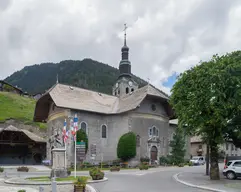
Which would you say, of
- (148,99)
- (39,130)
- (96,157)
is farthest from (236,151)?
(39,130)

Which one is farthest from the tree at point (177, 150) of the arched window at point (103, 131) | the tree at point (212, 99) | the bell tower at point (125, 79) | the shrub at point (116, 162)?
the tree at point (212, 99)

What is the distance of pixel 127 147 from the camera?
40.9 metres

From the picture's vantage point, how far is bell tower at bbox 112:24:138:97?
187ft

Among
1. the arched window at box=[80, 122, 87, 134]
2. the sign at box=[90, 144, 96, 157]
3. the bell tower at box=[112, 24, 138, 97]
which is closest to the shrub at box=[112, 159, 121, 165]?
the sign at box=[90, 144, 96, 157]

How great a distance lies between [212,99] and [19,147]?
42.8m

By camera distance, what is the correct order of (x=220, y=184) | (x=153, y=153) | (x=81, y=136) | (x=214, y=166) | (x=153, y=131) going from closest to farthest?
(x=220, y=184)
(x=214, y=166)
(x=81, y=136)
(x=153, y=153)
(x=153, y=131)

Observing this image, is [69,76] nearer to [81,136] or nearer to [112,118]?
[112,118]

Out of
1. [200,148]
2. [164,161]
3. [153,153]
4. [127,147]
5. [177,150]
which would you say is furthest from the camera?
[200,148]

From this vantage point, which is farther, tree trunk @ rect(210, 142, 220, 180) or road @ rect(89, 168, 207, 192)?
tree trunk @ rect(210, 142, 220, 180)

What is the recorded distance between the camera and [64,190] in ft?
51.8

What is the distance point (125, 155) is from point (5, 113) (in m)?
55.3

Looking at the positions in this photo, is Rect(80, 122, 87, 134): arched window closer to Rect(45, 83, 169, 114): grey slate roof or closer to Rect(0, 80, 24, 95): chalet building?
Rect(45, 83, 169, 114): grey slate roof

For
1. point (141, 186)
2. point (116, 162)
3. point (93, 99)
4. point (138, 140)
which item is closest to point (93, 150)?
point (116, 162)

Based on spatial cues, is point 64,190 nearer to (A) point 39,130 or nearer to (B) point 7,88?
(A) point 39,130
